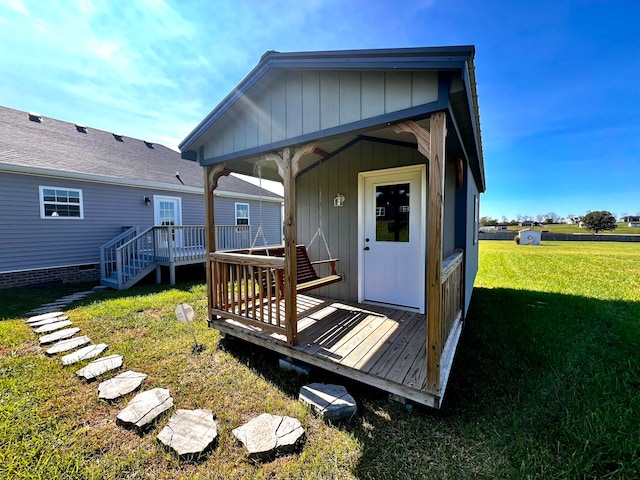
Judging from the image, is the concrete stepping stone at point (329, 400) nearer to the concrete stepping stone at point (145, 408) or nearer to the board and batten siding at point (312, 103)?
the concrete stepping stone at point (145, 408)

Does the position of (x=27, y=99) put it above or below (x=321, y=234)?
above

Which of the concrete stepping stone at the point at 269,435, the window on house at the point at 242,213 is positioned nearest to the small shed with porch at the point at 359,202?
the concrete stepping stone at the point at 269,435

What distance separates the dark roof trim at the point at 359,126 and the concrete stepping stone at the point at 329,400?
2361mm

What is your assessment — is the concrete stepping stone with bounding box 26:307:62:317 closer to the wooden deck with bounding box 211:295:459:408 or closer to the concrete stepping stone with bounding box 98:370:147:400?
the concrete stepping stone with bounding box 98:370:147:400

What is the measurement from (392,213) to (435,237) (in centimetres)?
216

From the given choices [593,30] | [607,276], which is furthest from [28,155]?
[607,276]

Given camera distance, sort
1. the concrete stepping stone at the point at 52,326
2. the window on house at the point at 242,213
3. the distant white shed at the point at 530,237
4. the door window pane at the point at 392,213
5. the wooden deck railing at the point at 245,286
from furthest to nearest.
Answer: the distant white shed at the point at 530,237 < the window on house at the point at 242,213 < the door window pane at the point at 392,213 < the concrete stepping stone at the point at 52,326 < the wooden deck railing at the point at 245,286

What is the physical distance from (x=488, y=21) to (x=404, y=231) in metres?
4.94

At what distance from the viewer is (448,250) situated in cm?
416

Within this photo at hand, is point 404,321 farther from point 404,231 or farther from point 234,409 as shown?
point 234,409

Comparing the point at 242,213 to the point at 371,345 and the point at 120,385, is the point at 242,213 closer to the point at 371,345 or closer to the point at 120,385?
the point at 120,385

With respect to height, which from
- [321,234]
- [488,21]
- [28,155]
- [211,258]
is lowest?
[211,258]

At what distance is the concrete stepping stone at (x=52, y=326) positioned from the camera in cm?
381

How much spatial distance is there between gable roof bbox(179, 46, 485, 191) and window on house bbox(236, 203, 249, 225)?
317 inches
